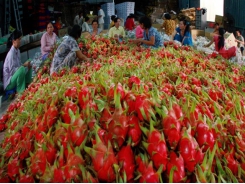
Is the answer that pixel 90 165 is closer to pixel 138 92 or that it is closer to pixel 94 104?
pixel 94 104

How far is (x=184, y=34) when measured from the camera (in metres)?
6.23

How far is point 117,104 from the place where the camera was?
1394 mm

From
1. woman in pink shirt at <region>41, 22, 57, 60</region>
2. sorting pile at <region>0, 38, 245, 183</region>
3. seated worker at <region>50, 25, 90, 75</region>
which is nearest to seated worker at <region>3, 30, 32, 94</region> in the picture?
woman in pink shirt at <region>41, 22, 57, 60</region>

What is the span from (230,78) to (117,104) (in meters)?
1.54

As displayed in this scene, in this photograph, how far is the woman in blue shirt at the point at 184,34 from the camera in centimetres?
614

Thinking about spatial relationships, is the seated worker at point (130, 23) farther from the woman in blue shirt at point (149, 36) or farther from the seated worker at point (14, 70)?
the seated worker at point (14, 70)

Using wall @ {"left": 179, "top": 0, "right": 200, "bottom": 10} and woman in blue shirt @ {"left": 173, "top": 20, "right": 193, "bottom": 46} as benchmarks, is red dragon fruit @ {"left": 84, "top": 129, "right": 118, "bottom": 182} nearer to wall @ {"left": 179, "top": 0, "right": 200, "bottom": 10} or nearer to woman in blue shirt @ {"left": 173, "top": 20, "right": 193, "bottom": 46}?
woman in blue shirt @ {"left": 173, "top": 20, "right": 193, "bottom": 46}

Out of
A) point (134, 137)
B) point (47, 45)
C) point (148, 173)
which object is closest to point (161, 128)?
point (134, 137)

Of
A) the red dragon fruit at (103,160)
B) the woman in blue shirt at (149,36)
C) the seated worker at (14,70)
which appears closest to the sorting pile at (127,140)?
the red dragon fruit at (103,160)

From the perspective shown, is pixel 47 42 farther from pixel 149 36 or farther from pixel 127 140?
pixel 127 140

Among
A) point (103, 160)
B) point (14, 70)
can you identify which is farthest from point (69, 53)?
point (103, 160)

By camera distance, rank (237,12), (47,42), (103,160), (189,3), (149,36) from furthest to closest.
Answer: (189,3) < (237,12) < (47,42) < (149,36) < (103,160)

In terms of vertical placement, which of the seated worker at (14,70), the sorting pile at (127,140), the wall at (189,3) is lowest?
the seated worker at (14,70)

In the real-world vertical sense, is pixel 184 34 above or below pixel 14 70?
above
